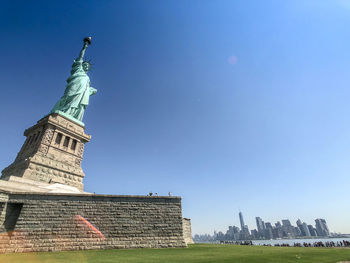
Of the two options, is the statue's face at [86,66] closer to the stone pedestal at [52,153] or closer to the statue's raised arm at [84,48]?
the statue's raised arm at [84,48]

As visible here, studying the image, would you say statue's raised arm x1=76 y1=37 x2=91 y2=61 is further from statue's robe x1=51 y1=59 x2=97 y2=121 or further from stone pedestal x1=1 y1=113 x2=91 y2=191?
stone pedestal x1=1 y1=113 x2=91 y2=191

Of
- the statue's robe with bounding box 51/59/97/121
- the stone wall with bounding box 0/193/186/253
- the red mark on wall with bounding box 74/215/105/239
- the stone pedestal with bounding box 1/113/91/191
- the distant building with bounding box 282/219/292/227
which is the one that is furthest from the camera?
the distant building with bounding box 282/219/292/227

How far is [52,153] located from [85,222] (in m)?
17.8

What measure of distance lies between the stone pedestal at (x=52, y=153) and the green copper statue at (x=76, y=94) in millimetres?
2601

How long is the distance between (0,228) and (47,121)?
18820 millimetres

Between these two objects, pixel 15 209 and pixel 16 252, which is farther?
pixel 15 209

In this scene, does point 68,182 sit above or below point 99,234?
above

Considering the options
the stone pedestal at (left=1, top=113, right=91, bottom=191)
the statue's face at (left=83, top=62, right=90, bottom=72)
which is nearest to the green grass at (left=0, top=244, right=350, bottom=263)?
the stone pedestal at (left=1, top=113, right=91, bottom=191)

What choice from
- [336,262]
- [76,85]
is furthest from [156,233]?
[76,85]

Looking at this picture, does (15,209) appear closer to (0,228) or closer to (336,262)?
(0,228)

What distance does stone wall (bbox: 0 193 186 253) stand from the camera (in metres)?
12.1

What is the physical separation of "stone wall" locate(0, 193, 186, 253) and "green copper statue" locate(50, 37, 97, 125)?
2104cm

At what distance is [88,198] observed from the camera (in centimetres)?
1393

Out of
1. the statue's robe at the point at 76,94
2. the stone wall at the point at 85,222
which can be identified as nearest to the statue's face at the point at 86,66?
the statue's robe at the point at 76,94
